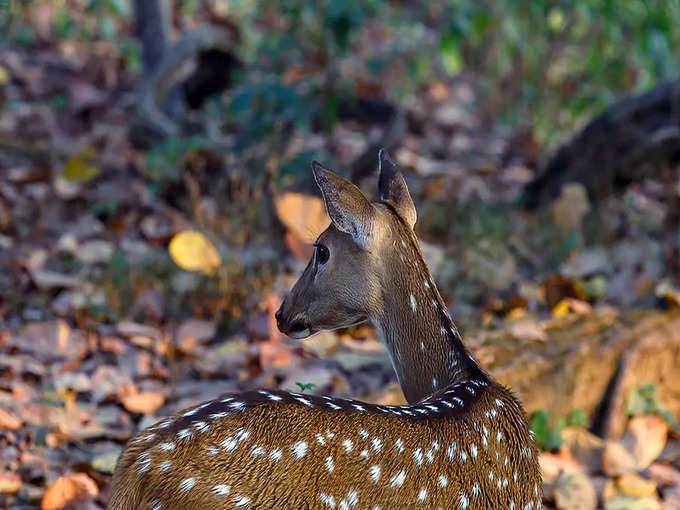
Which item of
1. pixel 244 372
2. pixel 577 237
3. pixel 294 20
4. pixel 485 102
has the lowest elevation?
pixel 244 372

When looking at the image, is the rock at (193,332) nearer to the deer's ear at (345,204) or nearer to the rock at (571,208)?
the deer's ear at (345,204)

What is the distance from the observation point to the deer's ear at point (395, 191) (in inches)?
151

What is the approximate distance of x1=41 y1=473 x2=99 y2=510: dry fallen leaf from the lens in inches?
144

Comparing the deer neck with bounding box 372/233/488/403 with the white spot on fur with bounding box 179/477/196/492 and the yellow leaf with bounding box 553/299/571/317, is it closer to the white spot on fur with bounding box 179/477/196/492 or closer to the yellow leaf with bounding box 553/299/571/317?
the white spot on fur with bounding box 179/477/196/492

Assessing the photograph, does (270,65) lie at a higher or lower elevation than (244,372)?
higher

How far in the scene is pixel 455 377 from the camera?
354 cm

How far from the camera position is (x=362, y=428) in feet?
9.47

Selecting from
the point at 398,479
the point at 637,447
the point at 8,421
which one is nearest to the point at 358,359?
the point at 637,447

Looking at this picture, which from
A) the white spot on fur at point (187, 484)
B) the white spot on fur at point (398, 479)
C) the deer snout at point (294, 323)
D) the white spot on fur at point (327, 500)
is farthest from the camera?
the deer snout at point (294, 323)

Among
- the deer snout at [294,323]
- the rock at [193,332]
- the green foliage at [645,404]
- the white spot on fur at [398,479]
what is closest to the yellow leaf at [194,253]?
the rock at [193,332]

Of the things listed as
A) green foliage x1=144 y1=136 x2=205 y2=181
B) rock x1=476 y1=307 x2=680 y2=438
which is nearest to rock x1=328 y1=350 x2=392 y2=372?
rock x1=476 y1=307 x2=680 y2=438

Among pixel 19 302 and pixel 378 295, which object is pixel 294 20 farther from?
pixel 378 295

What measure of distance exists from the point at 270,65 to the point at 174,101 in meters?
0.81

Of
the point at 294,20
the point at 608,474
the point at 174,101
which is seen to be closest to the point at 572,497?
the point at 608,474
